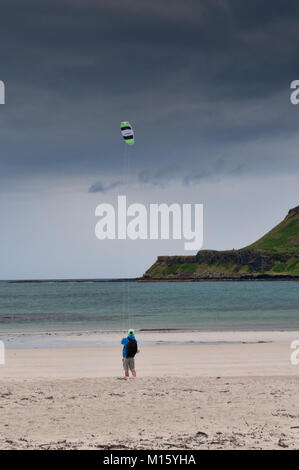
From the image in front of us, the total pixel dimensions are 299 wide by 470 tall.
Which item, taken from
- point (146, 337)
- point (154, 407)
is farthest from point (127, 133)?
point (154, 407)

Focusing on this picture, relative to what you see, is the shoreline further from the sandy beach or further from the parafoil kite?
the parafoil kite

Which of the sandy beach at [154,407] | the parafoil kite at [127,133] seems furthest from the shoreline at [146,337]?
the parafoil kite at [127,133]

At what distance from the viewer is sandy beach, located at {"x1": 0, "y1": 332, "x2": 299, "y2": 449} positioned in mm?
9922

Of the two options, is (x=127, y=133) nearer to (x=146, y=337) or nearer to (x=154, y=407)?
(x=146, y=337)

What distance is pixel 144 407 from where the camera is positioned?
12805mm

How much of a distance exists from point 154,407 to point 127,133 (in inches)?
790

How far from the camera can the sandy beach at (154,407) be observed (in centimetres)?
992

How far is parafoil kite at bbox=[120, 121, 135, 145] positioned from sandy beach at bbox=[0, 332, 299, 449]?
13515 millimetres

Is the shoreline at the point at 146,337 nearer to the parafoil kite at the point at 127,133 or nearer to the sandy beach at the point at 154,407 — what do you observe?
the sandy beach at the point at 154,407

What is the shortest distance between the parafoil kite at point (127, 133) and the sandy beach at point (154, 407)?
532 inches

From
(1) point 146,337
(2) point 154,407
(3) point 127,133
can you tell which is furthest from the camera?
(1) point 146,337

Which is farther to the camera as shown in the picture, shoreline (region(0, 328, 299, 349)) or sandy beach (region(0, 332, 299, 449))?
shoreline (region(0, 328, 299, 349))

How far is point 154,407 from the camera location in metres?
12.8

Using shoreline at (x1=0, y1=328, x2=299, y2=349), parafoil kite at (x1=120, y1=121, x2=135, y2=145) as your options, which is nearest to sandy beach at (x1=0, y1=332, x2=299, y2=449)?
shoreline at (x1=0, y1=328, x2=299, y2=349)
